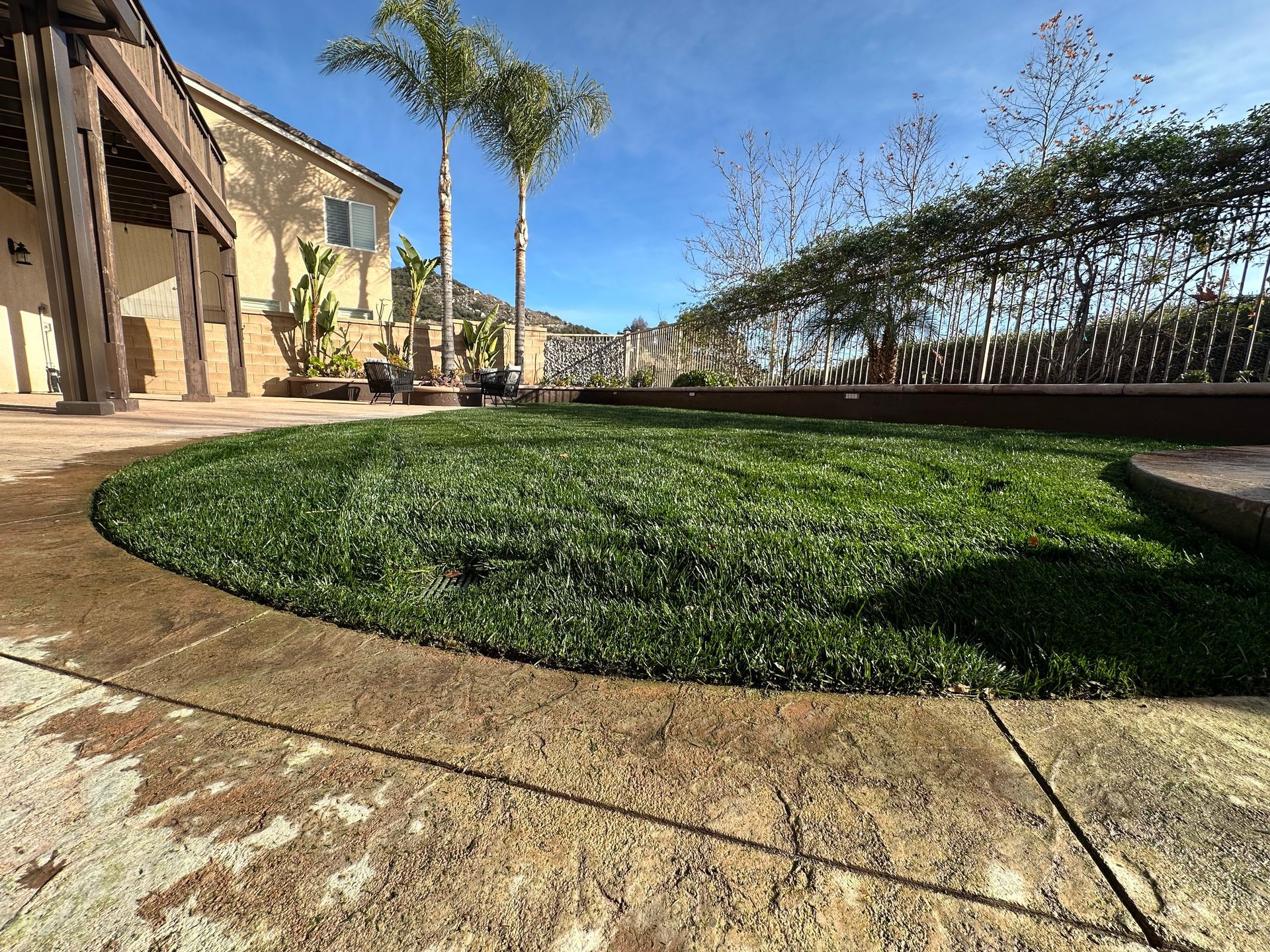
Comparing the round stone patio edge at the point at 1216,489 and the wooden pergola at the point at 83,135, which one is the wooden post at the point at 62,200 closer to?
the wooden pergola at the point at 83,135

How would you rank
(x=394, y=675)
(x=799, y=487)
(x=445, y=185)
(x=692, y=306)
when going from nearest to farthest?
(x=394, y=675), (x=799, y=487), (x=692, y=306), (x=445, y=185)

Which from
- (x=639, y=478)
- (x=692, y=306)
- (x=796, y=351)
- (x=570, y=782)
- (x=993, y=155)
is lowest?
(x=570, y=782)

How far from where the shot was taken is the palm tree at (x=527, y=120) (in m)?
12.6

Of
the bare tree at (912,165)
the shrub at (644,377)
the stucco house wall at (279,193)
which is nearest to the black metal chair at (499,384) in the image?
the shrub at (644,377)

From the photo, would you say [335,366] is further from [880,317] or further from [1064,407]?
[1064,407]

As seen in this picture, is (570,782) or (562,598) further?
(562,598)

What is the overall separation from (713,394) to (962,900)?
8555mm

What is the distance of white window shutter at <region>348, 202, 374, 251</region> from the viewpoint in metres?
14.2

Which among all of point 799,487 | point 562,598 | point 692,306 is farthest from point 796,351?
point 562,598

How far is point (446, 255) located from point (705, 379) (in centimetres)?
763

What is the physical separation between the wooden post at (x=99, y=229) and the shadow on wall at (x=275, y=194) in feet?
28.7

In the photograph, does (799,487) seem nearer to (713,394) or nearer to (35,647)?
(35,647)

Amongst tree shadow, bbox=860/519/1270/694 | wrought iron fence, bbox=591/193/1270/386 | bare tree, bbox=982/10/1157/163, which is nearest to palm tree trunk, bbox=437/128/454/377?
wrought iron fence, bbox=591/193/1270/386

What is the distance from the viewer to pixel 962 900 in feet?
2.03
